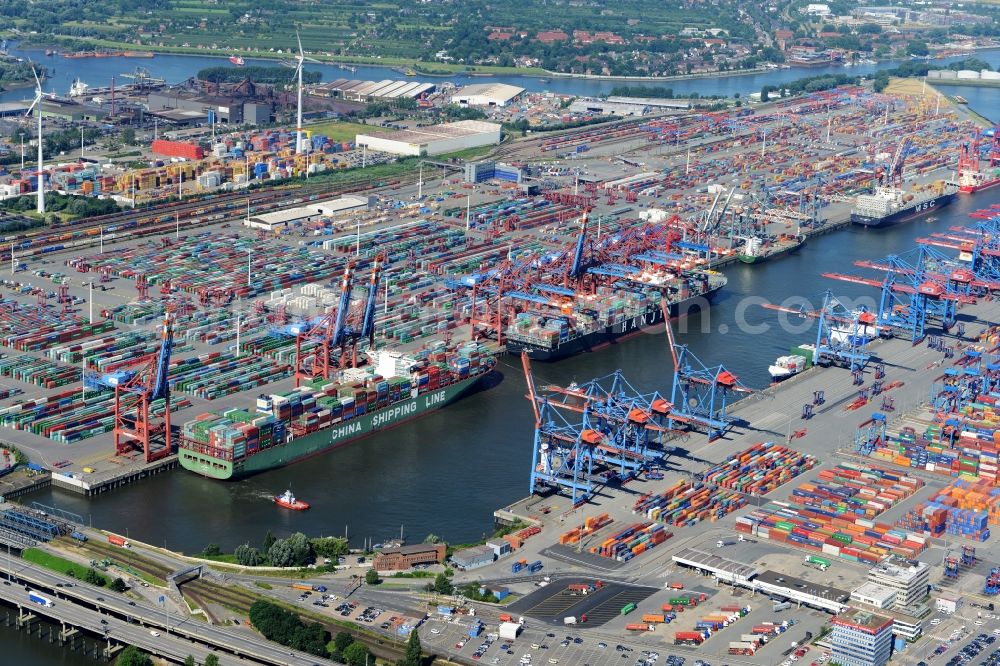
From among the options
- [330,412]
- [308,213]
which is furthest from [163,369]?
[308,213]

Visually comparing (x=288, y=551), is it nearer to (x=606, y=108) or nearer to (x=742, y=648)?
(x=742, y=648)

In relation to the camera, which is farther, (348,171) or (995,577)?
(348,171)

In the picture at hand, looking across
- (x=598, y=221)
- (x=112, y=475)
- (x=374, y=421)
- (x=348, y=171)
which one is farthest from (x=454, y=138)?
(x=112, y=475)

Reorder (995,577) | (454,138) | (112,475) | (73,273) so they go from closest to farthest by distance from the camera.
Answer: (995,577), (112,475), (73,273), (454,138)

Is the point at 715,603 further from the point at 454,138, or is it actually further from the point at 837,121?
the point at 837,121

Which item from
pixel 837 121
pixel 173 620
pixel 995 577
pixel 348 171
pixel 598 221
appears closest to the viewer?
pixel 173 620

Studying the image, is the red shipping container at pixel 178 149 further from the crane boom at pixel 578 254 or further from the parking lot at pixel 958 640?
the parking lot at pixel 958 640

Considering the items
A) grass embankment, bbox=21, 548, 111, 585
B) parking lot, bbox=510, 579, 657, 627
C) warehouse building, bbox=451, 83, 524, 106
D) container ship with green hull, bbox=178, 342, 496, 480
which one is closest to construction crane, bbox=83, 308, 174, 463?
container ship with green hull, bbox=178, 342, 496, 480

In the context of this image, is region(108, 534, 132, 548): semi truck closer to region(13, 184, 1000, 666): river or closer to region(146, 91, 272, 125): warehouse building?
region(13, 184, 1000, 666): river
